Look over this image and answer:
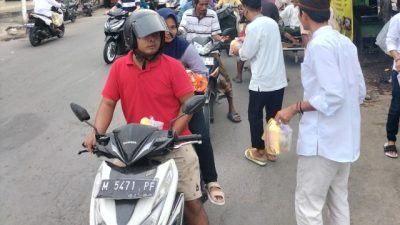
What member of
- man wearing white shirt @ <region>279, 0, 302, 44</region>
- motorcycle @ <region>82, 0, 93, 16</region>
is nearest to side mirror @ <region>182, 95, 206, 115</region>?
man wearing white shirt @ <region>279, 0, 302, 44</region>

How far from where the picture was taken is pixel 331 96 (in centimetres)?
268

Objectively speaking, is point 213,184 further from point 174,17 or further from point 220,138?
point 220,138

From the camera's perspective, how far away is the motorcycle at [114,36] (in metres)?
9.96

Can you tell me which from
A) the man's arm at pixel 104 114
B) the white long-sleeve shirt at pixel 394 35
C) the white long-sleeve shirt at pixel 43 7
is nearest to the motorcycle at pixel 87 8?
the white long-sleeve shirt at pixel 43 7

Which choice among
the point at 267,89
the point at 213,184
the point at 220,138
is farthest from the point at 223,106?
the point at 213,184

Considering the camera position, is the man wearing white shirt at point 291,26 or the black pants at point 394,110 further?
the man wearing white shirt at point 291,26

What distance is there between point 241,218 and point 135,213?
5.99 feet

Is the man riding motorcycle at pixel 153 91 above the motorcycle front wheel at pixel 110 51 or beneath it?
above

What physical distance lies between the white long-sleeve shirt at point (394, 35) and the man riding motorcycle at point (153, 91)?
98.6 inches

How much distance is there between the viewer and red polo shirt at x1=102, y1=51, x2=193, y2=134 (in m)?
2.91

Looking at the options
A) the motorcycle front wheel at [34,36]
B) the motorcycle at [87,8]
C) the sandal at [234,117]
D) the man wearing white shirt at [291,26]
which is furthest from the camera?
the motorcycle at [87,8]

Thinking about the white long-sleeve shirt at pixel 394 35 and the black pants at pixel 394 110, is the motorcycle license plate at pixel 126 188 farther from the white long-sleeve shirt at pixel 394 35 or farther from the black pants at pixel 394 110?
the black pants at pixel 394 110

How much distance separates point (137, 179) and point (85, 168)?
279cm

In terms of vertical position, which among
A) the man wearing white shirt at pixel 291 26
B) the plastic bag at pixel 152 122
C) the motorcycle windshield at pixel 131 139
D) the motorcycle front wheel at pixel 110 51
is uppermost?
the motorcycle windshield at pixel 131 139
